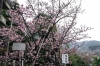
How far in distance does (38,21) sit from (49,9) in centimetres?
113

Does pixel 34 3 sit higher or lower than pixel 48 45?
higher

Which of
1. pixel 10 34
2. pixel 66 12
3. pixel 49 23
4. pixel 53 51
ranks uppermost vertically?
A: pixel 66 12

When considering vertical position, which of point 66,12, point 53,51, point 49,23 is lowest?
point 53,51

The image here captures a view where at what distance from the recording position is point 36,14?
12.6 meters

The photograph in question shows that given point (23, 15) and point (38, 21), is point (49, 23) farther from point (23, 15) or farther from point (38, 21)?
point (23, 15)

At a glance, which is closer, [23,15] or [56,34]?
[23,15]

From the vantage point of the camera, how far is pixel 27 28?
11836 millimetres

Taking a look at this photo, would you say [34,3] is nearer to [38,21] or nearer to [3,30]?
[38,21]

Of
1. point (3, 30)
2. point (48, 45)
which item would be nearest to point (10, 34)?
point (3, 30)

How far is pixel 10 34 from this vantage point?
12.1 meters

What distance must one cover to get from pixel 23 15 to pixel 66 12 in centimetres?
288

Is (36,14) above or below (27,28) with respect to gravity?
above

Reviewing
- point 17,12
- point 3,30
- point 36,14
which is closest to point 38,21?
point 36,14

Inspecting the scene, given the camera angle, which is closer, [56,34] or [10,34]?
[10,34]
